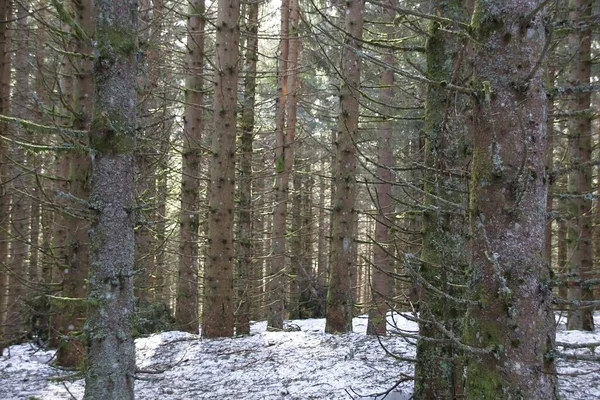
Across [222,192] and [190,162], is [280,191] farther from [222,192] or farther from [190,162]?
[222,192]

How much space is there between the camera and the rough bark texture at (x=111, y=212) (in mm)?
3945

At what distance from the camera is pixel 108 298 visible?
13.0 feet

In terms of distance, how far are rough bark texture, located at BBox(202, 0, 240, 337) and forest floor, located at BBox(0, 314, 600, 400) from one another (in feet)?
2.02

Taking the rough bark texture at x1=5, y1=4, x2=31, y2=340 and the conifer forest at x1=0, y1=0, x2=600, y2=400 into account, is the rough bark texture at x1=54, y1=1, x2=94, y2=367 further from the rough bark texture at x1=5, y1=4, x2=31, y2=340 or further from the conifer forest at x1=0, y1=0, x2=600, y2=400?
the rough bark texture at x1=5, y1=4, x2=31, y2=340

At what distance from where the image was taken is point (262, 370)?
7133mm

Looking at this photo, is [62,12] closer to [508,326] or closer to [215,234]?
[508,326]

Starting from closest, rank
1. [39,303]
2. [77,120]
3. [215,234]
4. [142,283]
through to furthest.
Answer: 1. [77,120]
2. [215,234]
3. [39,303]
4. [142,283]

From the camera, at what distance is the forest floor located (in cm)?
581

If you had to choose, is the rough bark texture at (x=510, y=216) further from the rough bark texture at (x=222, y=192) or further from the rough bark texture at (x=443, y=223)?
the rough bark texture at (x=222, y=192)

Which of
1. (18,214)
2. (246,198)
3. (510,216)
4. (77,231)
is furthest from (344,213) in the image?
(18,214)

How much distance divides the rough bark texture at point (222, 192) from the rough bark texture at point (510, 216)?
24.8 ft

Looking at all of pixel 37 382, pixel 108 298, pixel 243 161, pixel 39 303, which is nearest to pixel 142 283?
pixel 39 303

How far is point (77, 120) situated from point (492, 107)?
19.3 feet

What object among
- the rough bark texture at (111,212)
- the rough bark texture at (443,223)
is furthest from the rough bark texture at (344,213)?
the rough bark texture at (111,212)
